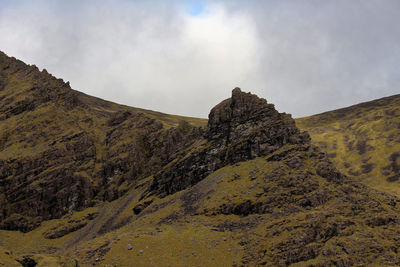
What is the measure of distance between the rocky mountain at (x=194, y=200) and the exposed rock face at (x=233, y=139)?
0.49 meters

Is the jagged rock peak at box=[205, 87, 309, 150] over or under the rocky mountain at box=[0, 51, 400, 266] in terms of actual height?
over

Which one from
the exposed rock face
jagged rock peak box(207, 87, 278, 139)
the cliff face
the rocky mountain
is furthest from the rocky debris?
jagged rock peak box(207, 87, 278, 139)

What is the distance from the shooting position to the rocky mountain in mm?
78750

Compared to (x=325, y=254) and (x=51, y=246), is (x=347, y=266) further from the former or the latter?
(x=51, y=246)

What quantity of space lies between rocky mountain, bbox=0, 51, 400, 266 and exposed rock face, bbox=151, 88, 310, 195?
0.49 metres

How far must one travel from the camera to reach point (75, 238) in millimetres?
137875

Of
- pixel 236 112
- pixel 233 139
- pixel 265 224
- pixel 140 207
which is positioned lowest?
pixel 265 224

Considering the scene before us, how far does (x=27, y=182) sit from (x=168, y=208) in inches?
3558

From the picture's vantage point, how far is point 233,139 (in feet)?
454

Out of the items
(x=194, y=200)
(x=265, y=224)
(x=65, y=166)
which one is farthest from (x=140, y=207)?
(x=65, y=166)

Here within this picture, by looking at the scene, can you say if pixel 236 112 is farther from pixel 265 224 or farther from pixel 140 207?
pixel 265 224

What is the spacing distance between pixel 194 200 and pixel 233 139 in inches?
1361

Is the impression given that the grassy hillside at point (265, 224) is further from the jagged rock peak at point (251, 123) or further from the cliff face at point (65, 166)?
the cliff face at point (65, 166)

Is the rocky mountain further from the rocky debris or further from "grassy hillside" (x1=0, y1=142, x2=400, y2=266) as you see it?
the rocky debris
